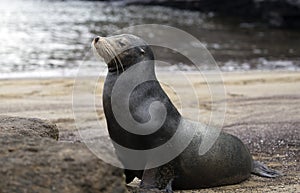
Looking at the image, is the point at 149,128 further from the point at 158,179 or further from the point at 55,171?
the point at 55,171

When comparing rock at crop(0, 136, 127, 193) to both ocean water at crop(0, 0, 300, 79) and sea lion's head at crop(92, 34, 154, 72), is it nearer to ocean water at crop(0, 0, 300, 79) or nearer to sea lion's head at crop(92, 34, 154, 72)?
sea lion's head at crop(92, 34, 154, 72)

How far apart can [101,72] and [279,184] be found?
8014 mm

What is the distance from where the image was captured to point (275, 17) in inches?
1022

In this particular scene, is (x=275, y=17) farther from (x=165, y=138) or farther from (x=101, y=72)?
(x=165, y=138)

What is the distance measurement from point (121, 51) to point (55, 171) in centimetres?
153

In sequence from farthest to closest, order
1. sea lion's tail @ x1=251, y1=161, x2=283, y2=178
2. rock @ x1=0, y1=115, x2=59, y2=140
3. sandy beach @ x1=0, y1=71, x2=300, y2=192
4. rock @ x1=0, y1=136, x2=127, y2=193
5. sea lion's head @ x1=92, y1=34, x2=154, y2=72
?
1. sandy beach @ x1=0, y1=71, x2=300, y2=192
2. sea lion's tail @ x1=251, y1=161, x2=283, y2=178
3. sea lion's head @ x1=92, y1=34, x2=154, y2=72
4. rock @ x1=0, y1=115, x2=59, y2=140
5. rock @ x1=0, y1=136, x2=127, y2=193

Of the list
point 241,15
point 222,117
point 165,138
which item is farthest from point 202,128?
point 241,15

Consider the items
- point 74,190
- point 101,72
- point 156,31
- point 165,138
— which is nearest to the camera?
point 74,190

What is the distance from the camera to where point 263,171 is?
537cm

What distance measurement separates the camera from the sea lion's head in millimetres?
4523

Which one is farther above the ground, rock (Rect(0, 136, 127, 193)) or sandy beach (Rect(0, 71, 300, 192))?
rock (Rect(0, 136, 127, 193))

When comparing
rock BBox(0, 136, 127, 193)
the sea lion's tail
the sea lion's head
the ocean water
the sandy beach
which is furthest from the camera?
the ocean water

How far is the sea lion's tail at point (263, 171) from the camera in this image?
209 inches

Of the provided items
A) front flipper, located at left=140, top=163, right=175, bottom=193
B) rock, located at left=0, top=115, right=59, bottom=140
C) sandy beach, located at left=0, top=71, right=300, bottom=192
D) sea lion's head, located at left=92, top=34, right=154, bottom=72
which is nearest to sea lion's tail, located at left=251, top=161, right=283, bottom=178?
sandy beach, located at left=0, top=71, right=300, bottom=192
